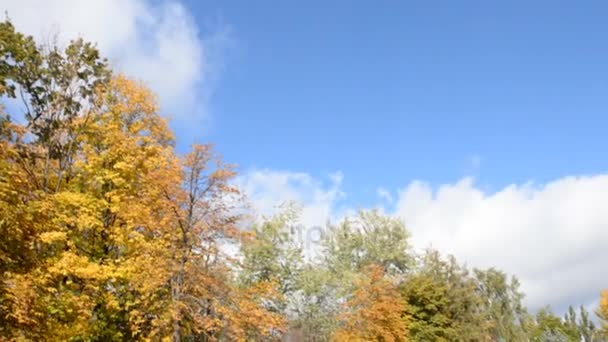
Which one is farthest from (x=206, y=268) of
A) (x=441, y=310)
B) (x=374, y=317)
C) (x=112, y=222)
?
(x=441, y=310)

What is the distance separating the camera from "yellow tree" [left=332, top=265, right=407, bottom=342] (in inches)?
1060

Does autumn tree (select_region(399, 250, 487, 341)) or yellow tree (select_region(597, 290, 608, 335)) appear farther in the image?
yellow tree (select_region(597, 290, 608, 335))

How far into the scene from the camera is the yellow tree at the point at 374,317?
26.9 meters

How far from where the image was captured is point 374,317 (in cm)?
2733

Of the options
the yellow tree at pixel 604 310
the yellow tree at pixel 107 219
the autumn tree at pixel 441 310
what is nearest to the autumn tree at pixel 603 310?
the yellow tree at pixel 604 310

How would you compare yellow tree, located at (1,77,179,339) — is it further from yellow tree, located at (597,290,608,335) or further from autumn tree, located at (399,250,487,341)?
yellow tree, located at (597,290,608,335)

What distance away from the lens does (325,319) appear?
42.1m

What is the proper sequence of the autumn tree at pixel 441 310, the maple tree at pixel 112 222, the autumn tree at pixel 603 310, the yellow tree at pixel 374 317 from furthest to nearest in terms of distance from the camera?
the autumn tree at pixel 603 310 < the autumn tree at pixel 441 310 < the yellow tree at pixel 374 317 < the maple tree at pixel 112 222

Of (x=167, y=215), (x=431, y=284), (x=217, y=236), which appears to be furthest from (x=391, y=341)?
(x=167, y=215)

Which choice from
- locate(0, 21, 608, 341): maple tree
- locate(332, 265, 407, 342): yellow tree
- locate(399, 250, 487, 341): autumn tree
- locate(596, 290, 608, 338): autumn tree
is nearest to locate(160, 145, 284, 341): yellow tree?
locate(0, 21, 608, 341): maple tree

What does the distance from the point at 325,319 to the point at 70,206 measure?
2864cm

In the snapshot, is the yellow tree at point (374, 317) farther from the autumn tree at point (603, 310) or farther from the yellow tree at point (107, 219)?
the autumn tree at point (603, 310)

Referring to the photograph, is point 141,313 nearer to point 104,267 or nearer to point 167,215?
point 104,267

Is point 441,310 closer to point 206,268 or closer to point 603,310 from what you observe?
point 206,268
